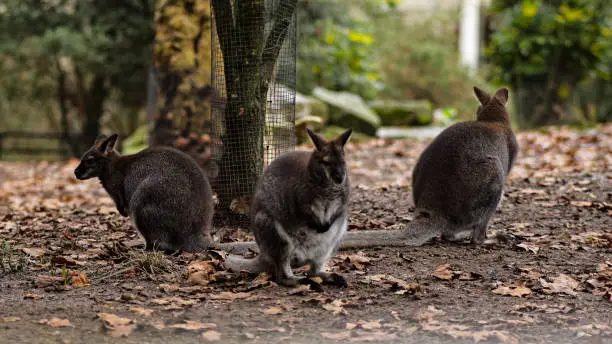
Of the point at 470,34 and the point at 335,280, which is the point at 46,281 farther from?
the point at 470,34

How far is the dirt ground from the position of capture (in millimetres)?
4719

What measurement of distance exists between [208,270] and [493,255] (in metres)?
2.59

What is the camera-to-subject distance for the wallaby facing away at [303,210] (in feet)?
17.2

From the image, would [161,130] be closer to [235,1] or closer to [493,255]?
[235,1]

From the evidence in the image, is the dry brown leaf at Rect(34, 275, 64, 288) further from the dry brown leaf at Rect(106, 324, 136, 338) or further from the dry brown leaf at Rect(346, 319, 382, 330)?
the dry brown leaf at Rect(346, 319, 382, 330)

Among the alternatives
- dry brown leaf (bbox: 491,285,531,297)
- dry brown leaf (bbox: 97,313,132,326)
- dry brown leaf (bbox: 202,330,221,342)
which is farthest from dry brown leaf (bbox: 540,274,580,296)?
dry brown leaf (bbox: 97,313,132,326)

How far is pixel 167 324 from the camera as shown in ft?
15.7

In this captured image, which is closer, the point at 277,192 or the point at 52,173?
the point at 277,192

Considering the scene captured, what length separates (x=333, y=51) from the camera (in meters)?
20.1

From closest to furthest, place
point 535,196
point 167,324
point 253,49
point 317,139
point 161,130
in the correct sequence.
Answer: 1. point 167,324
2. point 317,139
3. point 253,49
4. point 535,196
5. point 161,130

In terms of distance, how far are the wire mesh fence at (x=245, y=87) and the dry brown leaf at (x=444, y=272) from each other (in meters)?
2.23

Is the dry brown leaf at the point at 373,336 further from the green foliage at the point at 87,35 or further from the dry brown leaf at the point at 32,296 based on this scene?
the green foliage at the point at 87,35

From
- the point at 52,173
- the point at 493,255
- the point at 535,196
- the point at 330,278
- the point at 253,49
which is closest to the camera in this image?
the point at 330,278

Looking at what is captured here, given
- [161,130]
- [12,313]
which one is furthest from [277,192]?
[161,130]
